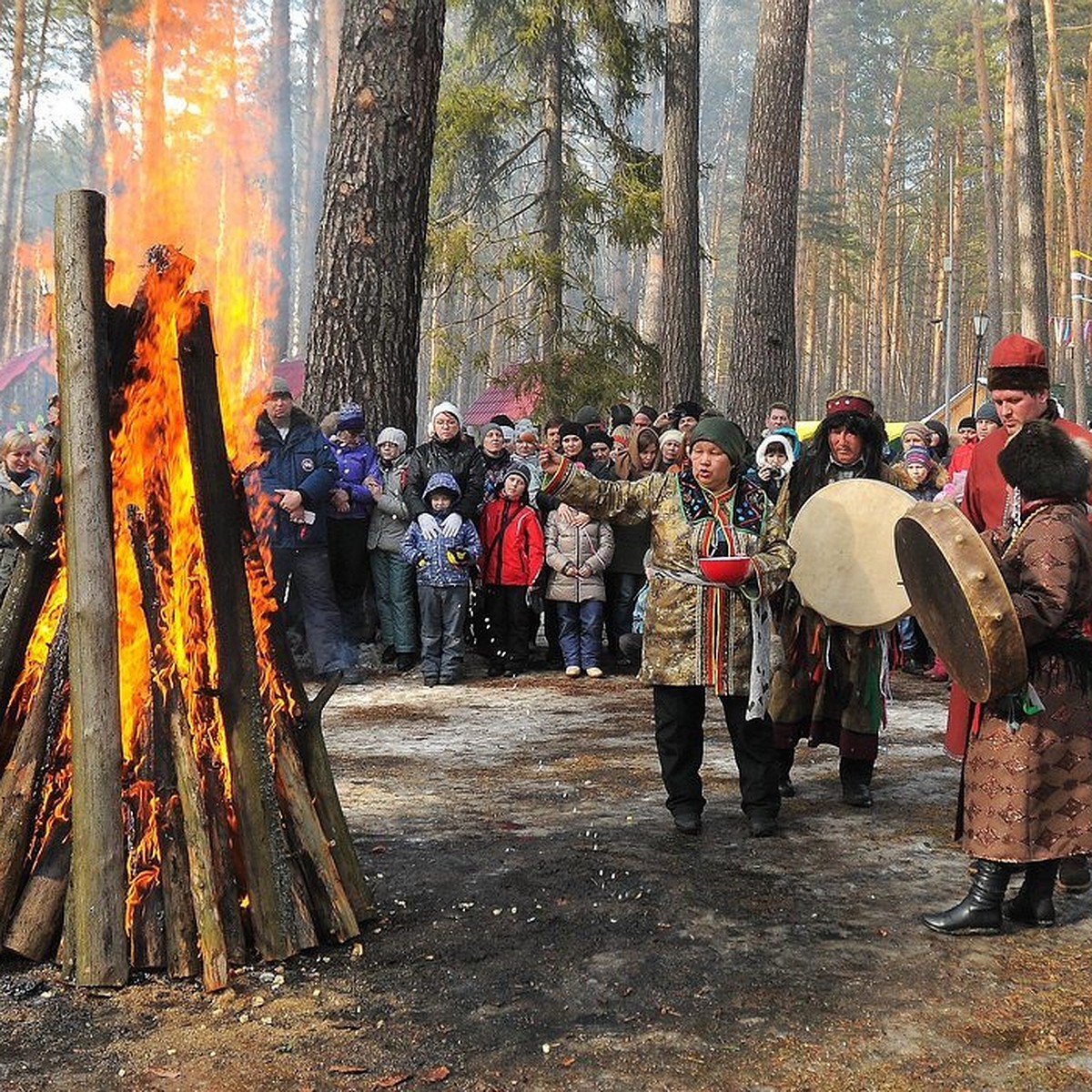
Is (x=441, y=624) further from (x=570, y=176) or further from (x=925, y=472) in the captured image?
(x=570, y=176)

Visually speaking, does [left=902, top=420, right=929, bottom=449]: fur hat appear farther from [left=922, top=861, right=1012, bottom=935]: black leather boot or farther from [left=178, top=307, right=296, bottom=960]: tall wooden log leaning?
[left=178, top=307, right=296, bottom=960]: tall wooden log leaning

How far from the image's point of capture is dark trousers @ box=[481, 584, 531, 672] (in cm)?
1009

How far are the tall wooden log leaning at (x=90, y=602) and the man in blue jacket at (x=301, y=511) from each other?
15.8 feet

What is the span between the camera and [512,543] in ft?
32.8

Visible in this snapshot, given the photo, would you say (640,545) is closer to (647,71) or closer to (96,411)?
(96,411)

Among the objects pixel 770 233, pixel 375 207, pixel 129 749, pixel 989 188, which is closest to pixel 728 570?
pixel 129 749

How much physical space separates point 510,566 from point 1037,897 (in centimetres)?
594

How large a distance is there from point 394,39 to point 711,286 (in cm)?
4896

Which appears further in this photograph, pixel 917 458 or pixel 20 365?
pixel 20 365

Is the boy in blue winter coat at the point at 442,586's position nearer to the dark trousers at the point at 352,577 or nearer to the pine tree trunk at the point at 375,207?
the dark trousers at the point at 352,577

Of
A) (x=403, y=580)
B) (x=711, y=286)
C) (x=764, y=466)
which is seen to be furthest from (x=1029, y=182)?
(x=711, y=286)

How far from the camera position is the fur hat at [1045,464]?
4.41m

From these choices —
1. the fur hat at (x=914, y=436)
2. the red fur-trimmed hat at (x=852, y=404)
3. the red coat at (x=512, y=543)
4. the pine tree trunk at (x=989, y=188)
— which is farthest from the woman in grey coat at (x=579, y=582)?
the pine tree trunk at (x=989, y=188)

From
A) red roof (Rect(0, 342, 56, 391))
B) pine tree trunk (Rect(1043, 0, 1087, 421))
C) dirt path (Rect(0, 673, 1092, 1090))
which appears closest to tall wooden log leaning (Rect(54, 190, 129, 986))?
dirt path (Rect(0, 673, 1092, 1090))
